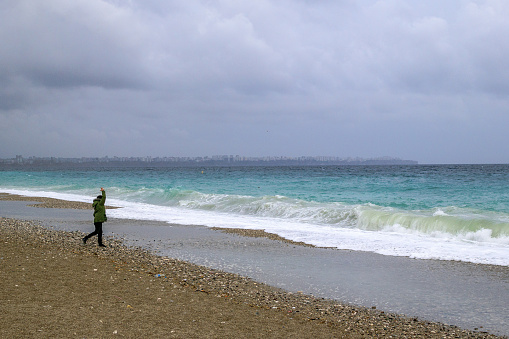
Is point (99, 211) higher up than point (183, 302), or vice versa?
point (99, 211)

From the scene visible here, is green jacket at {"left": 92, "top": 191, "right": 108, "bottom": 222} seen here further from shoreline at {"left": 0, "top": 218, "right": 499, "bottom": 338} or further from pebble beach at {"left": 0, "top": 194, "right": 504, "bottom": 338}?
pebble beach at {"left": 0, "top": 194, "right": 504, "bottom": 338}

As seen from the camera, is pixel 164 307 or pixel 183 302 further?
pixel 183 302

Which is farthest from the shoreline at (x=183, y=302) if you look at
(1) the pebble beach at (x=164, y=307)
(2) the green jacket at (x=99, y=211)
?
(2) the green jacket at (x=99, y=211)

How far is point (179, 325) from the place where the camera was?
646cm

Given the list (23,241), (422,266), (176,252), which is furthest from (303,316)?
(23,241)

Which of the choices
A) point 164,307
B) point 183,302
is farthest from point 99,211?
point 164,307

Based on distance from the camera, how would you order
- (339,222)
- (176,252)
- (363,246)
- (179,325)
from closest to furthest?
1. (179,325)
2. (176,252)
3. (363,246)
4. (339,222)

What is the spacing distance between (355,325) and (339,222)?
14.6 meters

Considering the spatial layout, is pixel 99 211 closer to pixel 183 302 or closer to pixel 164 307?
pixel 183 302

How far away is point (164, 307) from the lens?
7277mm

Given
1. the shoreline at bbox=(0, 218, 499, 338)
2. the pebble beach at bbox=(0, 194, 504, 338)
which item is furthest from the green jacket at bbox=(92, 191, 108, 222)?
the pebble beach at bbox=(0, 194, 504, 338)

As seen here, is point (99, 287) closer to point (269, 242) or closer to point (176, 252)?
point (176, 252)

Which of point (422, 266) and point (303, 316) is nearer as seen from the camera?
point (303, 316)

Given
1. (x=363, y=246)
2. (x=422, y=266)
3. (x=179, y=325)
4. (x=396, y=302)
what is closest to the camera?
(x=179, y=325)
